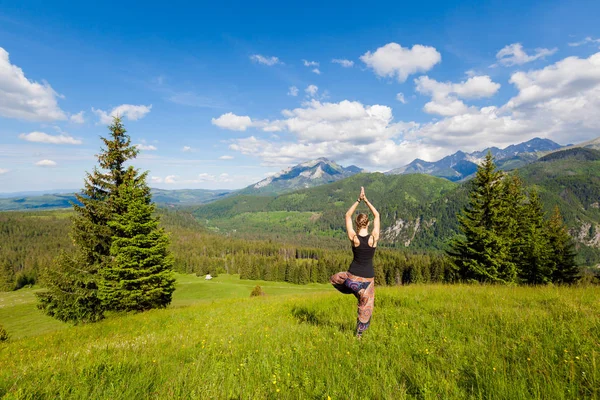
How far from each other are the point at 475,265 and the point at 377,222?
69.5 ft

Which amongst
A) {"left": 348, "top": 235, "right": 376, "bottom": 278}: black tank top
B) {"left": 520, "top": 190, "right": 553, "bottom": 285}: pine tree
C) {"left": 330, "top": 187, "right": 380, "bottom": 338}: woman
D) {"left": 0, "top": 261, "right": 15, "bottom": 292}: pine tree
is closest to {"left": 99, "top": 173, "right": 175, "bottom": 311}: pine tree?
{"left": 330, "top": 187, "right": 380, "bottom": 338}: woman

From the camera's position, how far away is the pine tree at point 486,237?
21.6m

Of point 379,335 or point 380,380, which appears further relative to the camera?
point 379,335

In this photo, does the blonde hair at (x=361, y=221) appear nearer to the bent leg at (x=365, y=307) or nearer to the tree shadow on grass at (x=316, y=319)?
the bent leg at (x=365, y=307)

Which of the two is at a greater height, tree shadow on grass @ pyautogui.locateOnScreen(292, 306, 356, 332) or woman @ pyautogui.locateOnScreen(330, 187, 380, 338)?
woman @ pyautogui.locateOnScreen(330, 187, 380, 338)

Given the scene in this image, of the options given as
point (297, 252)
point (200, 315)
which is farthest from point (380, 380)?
point (297, 252)

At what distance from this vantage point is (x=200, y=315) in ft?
40.7

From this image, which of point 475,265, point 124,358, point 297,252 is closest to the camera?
point 124,358

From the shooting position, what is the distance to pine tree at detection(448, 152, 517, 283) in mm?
21641

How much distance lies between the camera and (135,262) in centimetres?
1648

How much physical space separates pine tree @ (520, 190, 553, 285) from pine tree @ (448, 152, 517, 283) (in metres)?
4.05

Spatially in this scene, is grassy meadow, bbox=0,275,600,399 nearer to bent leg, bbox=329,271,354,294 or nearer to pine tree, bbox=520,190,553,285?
bent leg, bbox=329,271,354,294

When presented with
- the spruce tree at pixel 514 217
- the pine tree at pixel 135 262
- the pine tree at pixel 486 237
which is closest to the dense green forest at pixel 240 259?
the spruce tree at pixel 514 217

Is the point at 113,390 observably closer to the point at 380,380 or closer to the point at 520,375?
the point at 380,380
